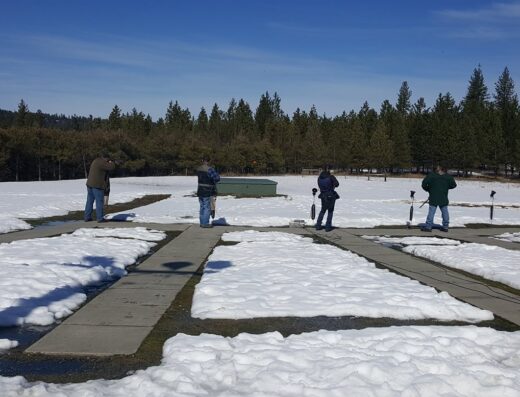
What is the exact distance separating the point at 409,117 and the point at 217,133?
43538 mm

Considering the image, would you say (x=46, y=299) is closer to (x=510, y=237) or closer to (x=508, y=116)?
(x=510, y=237)

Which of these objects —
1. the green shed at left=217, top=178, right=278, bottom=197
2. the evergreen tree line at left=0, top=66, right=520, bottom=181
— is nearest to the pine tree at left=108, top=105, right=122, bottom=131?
the evergreen tree line at left=0, top=66, right=520, bottom=181

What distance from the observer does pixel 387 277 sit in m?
8.50

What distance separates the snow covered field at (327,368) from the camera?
3.97 meters

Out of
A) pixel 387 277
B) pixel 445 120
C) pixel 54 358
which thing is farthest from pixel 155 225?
pixel 445 120

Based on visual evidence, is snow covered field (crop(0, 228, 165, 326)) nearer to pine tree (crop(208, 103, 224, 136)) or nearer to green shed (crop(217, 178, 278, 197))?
green shed (crop(217, 178, 278, 197))

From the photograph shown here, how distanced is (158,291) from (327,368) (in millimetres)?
3499

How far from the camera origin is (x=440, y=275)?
8.94 meters

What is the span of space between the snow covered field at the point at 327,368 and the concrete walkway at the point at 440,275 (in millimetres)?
1586

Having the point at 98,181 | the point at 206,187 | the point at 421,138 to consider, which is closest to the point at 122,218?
the point at 98,181

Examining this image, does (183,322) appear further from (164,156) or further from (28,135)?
(164,156)

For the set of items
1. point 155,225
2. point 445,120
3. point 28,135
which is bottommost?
point 155,225

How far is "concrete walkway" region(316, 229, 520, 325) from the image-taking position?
22.8 feet

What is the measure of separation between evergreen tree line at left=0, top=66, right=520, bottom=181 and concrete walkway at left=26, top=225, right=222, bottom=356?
5927 centimetres
